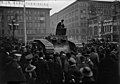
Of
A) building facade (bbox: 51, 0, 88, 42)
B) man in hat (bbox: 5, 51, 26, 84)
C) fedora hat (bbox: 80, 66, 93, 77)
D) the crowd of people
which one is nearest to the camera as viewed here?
man in hat (bbox: 5, 51, 26, 84)

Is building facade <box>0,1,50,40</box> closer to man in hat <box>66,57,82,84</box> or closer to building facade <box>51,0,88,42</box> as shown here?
building facade <box>51,0,88,42</box>

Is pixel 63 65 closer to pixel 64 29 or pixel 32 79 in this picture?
pixel 32 79

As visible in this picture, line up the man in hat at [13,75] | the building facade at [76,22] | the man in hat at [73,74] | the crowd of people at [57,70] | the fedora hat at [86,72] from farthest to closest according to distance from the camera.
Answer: the building facade at [76,22], the man in hat at [73,74], the fedora hat at [86,72], the crowd of people at [57,70], the man in hat at [13,75]

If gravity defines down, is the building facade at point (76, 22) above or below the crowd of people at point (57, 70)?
above

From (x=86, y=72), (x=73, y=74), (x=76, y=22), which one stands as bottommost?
(x=73, y=74)

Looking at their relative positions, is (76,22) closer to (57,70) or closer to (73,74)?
(57,70)

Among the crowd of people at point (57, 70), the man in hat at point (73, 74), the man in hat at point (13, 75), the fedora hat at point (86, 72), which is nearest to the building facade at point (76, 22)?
the crowd of people at point (57, 70)

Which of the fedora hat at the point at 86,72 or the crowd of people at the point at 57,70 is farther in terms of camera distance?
the fedora hat at the point at 86,72

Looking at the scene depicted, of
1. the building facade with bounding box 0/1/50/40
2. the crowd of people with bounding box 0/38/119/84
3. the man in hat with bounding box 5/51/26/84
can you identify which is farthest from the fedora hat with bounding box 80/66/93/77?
the building facade with bounding box 0/1/50/40

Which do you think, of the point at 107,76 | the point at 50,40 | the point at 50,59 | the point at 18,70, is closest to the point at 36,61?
the point at 50,59

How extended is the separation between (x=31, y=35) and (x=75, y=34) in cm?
379

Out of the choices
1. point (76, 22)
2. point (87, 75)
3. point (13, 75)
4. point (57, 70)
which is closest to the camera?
point (13, 75)

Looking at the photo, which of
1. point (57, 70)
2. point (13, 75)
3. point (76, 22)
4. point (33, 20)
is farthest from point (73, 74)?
point (33, 20)

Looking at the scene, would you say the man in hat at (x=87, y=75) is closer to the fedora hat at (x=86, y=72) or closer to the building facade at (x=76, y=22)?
the fedora hat at (x=86, y=72)
